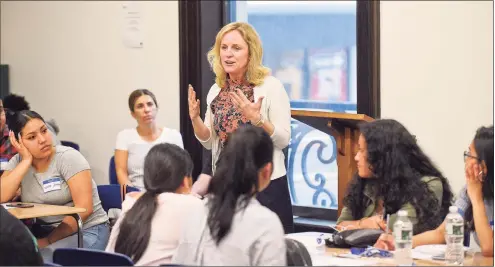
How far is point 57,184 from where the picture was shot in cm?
510

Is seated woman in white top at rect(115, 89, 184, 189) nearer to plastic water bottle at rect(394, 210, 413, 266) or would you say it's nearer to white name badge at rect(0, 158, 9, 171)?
white name badge at rect(0, 158, 9, 171)

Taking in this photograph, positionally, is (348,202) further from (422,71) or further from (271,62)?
(271,62)

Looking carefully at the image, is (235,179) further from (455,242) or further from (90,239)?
(90,239)

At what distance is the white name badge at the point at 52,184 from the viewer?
509cm

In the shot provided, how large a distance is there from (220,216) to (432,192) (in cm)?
126

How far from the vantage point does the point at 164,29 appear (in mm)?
7566

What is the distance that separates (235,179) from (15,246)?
0.95 m

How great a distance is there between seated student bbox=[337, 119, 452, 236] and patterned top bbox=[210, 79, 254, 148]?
832 millimetres

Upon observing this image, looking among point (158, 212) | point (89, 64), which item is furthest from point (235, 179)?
point (89, 64)

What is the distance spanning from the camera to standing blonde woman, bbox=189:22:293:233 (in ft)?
15.3

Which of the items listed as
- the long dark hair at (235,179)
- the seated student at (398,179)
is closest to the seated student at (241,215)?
the long dark hair at (235,179)

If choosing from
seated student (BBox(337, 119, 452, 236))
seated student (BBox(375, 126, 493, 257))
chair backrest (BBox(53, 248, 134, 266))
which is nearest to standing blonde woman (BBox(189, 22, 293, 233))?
seated student (BBox(337, 119, 452, 236))

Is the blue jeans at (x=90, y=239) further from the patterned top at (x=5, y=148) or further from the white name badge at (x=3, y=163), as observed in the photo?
the patterned top at (x=5, y=148)

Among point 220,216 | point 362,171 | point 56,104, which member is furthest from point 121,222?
point 56,104
